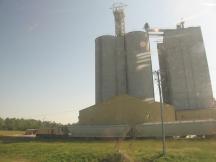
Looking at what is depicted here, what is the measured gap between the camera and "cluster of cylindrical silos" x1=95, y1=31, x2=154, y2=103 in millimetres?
61094

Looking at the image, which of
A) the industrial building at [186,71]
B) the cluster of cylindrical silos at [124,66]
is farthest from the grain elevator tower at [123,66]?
the industrial building at [186,71]

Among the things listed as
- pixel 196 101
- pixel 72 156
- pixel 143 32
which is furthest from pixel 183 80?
pixel 72 156

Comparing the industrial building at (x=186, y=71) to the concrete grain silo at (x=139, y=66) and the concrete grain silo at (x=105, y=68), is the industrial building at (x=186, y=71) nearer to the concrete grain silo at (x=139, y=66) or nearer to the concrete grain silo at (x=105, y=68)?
the concrete grain silo at (x=139, y=66)

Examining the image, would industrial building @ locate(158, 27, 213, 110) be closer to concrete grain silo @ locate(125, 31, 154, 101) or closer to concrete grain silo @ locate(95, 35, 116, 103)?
concrete grain silo @ locate(125, 31, 154, 101)

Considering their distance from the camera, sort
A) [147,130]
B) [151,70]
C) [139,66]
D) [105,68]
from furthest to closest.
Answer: [105,68] → [151,70] → [139,66] → [147,130]

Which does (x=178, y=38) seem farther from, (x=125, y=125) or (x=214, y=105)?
(x=125, y=125)

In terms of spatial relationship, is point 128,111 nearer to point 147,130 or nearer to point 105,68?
point 147,130

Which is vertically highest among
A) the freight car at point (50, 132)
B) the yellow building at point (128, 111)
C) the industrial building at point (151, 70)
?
the industrial building at point (151, 70)

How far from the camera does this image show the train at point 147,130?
142ft

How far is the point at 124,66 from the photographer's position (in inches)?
2552

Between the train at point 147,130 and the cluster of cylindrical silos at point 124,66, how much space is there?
14.9 meters

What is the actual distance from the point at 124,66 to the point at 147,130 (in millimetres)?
23617

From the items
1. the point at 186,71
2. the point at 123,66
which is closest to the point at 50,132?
the point at 123,66

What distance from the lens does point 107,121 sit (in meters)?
50.6
